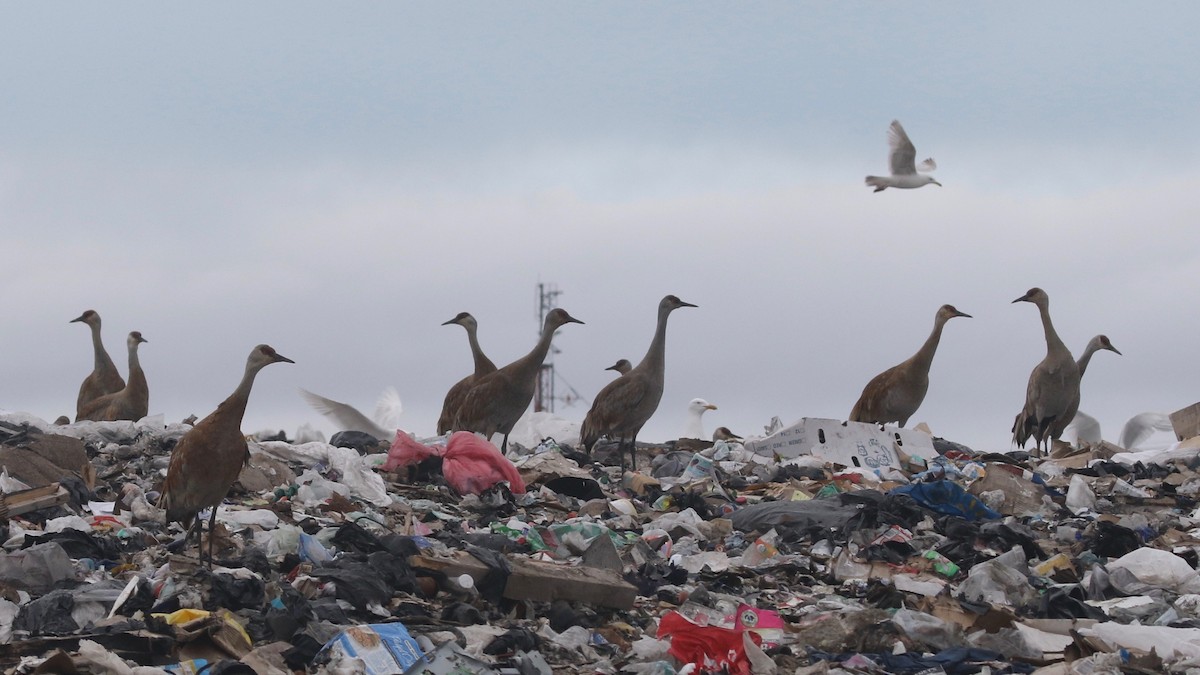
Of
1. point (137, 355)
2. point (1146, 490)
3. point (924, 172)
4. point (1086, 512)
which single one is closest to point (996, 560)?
point (1086, 512)

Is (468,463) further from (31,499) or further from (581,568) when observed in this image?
(581,568)

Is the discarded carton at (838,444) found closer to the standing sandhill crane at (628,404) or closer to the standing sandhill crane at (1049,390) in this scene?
the standing sandhill crane at (628,404)

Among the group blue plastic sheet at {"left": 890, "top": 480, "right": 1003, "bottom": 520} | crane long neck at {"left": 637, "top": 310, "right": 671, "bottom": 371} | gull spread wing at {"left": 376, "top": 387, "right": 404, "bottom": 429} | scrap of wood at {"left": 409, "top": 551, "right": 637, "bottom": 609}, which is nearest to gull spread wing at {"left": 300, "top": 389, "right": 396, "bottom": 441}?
gull spread wing at {"left": 376, "top": 387, "right": 404, "bottom": 429}

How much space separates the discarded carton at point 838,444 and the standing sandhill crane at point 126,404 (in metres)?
6.36

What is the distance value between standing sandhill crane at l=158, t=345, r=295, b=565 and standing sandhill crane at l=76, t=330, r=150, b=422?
7277mm

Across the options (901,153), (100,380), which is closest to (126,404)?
(100,380)

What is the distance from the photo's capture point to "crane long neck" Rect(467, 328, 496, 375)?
13922mm

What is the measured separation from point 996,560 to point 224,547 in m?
3.89

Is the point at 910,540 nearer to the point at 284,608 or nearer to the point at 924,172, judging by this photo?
the point at 284,608

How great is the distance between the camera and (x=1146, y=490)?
9.84 meters

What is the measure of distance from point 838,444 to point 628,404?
6.03 ft

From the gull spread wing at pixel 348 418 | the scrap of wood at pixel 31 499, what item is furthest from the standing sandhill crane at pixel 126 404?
the scrap of wood at pixel 31 499

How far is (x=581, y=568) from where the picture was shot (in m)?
6.36

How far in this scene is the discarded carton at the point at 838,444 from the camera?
11.3 meters
